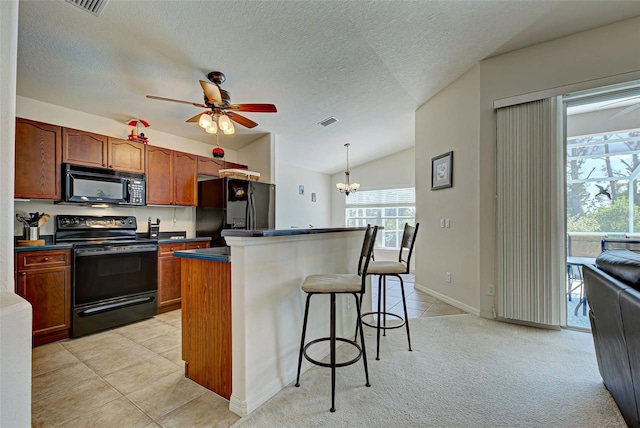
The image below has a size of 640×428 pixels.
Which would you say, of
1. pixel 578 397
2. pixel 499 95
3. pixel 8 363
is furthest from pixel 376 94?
pixel 8 363

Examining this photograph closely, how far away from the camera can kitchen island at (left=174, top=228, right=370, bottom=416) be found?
1.61m

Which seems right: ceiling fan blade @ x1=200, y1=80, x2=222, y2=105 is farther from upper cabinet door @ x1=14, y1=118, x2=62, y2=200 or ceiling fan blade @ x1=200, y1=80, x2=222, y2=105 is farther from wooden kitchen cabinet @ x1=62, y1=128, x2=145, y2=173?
upper cabinet door @ x1=14, y1=118, x2=62, y2=200

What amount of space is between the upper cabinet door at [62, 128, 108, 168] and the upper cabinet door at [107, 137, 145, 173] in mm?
68

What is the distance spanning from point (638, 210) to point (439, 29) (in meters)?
2.81

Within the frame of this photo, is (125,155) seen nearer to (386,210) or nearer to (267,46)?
(267,46)

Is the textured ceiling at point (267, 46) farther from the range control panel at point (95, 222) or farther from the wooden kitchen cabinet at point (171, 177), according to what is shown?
the range control panel at point (95, 222)

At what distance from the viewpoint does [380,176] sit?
23.7 feet

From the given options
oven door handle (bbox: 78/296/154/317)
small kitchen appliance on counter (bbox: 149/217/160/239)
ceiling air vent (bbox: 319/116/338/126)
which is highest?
ceiling air vent (bbox: 319/116/338/126)

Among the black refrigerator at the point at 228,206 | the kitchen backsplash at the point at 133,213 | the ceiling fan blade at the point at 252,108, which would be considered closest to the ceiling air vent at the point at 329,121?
the black refrigerator at the point at 228,206

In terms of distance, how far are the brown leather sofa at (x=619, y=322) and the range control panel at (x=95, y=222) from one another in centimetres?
445

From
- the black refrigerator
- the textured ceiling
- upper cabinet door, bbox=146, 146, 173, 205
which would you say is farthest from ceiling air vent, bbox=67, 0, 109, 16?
the black refrigerator

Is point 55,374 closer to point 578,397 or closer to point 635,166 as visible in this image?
point 578,397

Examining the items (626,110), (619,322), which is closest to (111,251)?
(619,322)

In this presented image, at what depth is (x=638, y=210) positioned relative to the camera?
292cm
